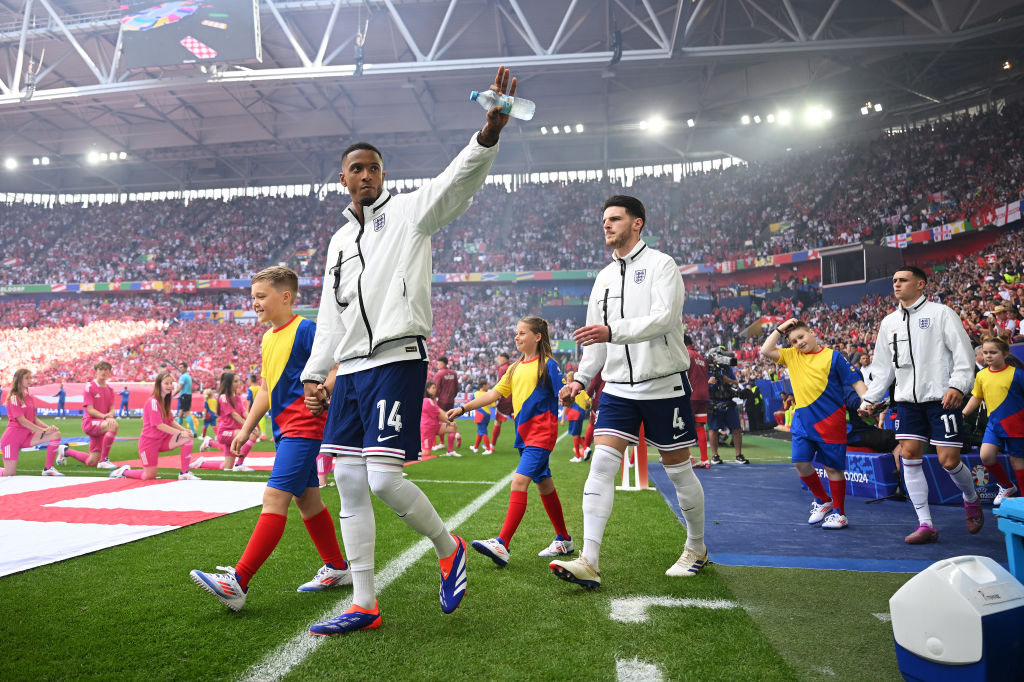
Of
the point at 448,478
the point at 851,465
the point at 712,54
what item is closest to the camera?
the point at 851,465

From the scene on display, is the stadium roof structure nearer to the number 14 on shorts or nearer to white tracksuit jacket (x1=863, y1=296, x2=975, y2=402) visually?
white tracksuit jacket (x1=863, y1=296, x2=975, y2=402)

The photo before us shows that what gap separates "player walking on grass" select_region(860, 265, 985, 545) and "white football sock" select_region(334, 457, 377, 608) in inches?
153

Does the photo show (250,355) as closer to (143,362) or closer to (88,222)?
(143,362)

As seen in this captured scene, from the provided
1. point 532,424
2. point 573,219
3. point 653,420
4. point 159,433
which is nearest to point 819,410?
point 653,420

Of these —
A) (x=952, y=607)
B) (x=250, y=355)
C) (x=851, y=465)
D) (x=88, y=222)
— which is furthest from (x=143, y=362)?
(x=952, y=607)

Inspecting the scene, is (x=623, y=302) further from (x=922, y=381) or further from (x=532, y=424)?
(x=922, y=381)

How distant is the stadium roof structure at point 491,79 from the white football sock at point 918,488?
16.7 meters

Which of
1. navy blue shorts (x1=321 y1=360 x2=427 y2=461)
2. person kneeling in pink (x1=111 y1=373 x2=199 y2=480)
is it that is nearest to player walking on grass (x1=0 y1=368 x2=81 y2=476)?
person kneeling in pink (x1=111 y1=373 x2=199 y2=480)

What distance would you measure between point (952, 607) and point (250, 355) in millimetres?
33478

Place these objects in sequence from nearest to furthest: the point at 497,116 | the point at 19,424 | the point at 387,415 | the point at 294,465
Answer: the point at 497,116 < the point at 387,415 < the point at 294,465 < the point at 19,424

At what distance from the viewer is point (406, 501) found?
9.18 feet

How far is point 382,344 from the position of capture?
2.77 metres

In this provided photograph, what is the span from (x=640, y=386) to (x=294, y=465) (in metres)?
1.95

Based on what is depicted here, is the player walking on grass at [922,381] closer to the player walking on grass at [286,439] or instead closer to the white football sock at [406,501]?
the white football sock at [406,501]
